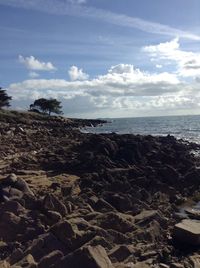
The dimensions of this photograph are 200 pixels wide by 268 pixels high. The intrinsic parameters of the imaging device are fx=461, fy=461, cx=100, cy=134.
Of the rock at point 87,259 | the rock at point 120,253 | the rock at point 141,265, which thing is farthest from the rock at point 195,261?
the rock at point 87,259

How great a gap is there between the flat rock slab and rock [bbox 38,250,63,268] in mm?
3660

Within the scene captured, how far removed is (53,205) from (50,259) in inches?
137

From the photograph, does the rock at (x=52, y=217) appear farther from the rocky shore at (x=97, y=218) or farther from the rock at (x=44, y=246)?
the rock at (x=44, y=246)

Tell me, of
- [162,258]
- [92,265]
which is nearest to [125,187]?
[162,258]

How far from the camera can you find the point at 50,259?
32.3 ft

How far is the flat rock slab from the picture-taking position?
11922 mm

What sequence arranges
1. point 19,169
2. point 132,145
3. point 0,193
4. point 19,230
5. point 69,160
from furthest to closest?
1. point 132,145
2. point 69,160
3. point 19,169
4. point 0,193
5. point 19,230

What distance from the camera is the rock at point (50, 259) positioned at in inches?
380

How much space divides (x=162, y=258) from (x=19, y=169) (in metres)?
12.4

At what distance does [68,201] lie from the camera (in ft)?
47.8

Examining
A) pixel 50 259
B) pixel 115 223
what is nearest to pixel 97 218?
pixel 115 223

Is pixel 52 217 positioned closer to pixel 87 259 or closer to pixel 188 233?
pixel 87 259

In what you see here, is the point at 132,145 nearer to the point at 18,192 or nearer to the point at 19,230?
the point at 18,192

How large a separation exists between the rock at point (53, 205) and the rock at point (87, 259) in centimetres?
351
